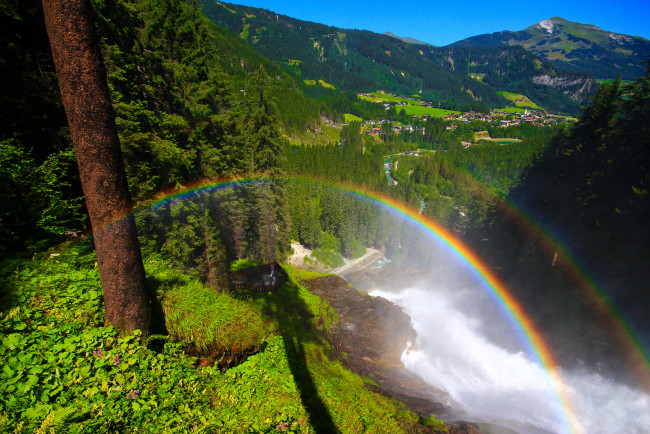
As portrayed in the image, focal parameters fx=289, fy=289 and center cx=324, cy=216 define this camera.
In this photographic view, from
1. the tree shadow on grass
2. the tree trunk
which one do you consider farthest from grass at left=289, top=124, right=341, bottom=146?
the tree trunk

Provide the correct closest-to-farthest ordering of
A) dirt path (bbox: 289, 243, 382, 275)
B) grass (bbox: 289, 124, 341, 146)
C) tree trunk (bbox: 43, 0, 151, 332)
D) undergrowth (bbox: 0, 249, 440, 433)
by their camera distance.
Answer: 1. undergrowth (bbox: 0, 249, 440, 433)
2. tree trunk (bbox: 43, 0, 151, 332)
3. dirt path (bbox: 289, 243, 382, 275)
4. grass (bbox: 289, 124, 341, 146)

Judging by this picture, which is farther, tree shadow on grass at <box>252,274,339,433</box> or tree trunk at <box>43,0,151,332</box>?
tree shadow on grass at <box>252,274,339,433</box>

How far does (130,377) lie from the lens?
15.4ft

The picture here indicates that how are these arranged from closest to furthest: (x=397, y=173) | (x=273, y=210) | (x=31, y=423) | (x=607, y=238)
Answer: (x=31, y=423) < (x=607, y=238) < (x=273, y=210) < (x=397, y=173)

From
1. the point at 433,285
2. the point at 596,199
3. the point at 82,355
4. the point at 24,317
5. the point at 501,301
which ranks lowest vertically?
the point at 433,285

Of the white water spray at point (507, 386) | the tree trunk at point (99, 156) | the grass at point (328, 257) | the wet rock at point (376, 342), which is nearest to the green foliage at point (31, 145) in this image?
the tree trunk at point (99, 156)

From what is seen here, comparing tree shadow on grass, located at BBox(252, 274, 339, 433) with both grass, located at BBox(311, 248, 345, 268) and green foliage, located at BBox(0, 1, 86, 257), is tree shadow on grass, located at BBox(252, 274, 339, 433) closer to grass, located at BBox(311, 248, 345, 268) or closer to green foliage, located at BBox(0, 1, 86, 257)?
green foliage, located at BBox(0, 1, 86, 257)

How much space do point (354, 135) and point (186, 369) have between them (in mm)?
168068

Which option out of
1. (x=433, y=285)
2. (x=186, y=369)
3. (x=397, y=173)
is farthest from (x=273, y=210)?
(x=397, y=173)

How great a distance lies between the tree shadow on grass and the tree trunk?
12.2ft

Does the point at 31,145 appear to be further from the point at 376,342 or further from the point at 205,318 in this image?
the point at 376,342

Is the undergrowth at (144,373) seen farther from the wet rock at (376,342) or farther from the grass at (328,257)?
the grass at (328,257)

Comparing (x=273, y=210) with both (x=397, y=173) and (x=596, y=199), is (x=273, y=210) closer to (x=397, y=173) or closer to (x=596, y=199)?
(x=596, y=199)

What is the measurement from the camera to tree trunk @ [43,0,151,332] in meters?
4.28
